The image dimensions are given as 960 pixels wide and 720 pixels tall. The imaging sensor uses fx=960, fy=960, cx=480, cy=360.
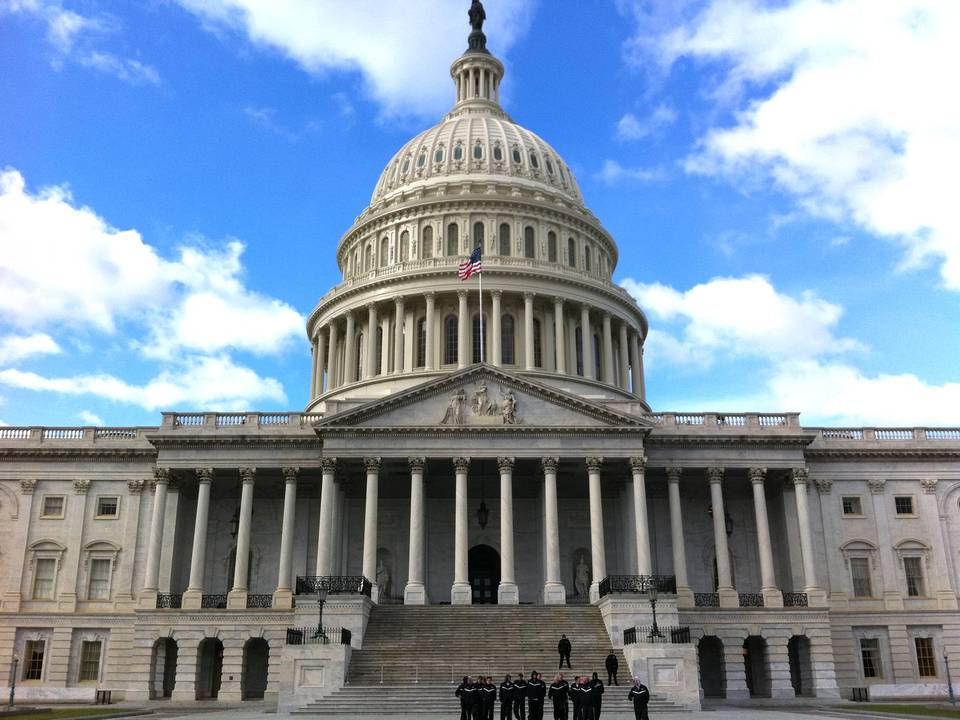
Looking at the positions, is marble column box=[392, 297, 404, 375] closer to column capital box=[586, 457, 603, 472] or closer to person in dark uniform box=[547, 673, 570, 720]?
column capital box=[586, 457, 603, 472]

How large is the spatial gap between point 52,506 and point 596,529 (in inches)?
1290

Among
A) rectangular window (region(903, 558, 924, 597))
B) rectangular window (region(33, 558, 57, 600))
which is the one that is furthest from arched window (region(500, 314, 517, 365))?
rectangular window (region(33, 558, 57, 600))

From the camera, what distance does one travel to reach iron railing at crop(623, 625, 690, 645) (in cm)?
3980

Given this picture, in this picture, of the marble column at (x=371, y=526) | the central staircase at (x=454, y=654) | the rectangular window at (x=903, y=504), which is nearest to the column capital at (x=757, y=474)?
the rectangular window at (x=903, y=504)

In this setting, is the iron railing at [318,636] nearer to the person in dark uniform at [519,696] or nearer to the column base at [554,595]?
the column base at [554,595]

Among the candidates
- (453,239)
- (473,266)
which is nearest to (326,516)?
(473,266)

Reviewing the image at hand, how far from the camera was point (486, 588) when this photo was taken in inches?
2286

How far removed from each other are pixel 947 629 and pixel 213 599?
1653 inches

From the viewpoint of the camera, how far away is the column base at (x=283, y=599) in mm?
51506

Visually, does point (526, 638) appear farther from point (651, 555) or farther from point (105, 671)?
point (105, 671)

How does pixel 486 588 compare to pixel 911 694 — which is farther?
pixel 486 588

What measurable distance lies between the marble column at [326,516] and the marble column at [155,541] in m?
9.34

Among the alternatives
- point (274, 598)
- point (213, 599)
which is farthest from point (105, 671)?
point (274, 598)

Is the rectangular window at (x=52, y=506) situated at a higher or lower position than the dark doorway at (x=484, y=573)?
higher
